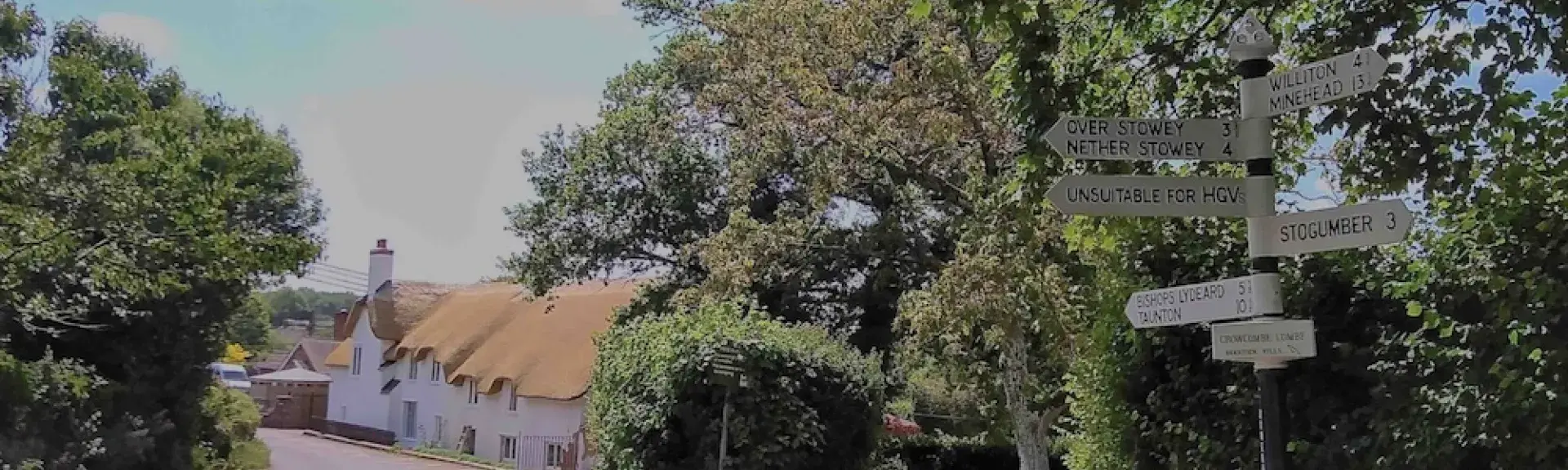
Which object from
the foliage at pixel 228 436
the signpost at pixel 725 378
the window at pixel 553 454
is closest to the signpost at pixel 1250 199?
the signpost at pixel 725 378

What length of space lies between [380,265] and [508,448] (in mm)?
15383

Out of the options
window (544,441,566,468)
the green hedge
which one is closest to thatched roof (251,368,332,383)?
window (544,441,566,468)

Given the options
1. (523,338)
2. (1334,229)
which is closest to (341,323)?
(523,338)

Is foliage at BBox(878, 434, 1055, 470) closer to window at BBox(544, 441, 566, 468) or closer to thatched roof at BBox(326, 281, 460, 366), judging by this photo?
window at BBox(544, 441, 566, 468)

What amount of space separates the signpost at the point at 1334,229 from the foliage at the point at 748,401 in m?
7.96

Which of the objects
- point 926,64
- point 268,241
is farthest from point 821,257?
point 268,241

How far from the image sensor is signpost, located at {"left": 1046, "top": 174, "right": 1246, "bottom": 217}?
15.2 feet

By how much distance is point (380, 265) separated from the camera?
47.3 meters

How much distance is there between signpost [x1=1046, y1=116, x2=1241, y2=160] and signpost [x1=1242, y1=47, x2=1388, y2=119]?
149 millimetres

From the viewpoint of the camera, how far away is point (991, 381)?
60.5 ft

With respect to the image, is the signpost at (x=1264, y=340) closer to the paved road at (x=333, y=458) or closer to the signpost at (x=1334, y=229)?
the signpost at (x=1334, y=229)

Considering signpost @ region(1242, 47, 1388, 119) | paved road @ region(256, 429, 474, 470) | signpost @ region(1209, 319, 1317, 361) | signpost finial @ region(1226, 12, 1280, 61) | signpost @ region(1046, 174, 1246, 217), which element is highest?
signpost finial @ region(1226, 12, 1280, 61)

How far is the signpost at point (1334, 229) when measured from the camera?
13.7 feet

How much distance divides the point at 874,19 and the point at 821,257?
16.9 ft
